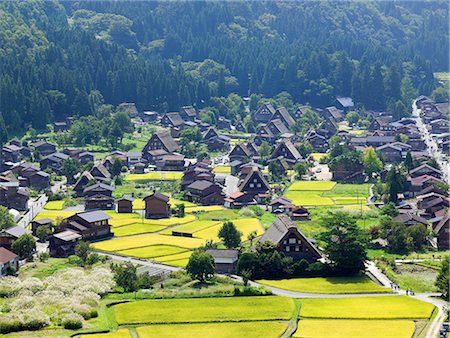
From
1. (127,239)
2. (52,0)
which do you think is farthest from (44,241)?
(52,0)

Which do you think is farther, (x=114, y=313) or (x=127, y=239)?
(x=127, y=239)

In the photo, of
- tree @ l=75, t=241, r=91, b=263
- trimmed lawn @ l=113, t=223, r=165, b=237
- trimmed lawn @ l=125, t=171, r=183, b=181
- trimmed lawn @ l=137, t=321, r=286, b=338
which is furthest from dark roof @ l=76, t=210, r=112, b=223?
trimmed lawn @ l=125, t=171, r=183, b=181

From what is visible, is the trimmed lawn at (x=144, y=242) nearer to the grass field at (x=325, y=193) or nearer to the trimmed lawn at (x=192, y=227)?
the trimmed lawn at (x=192, y=227)

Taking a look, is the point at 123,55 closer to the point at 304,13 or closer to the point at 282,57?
the point at 282,57

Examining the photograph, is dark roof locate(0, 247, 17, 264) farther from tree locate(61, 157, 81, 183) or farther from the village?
tree locate(61, 157, 81, 183)

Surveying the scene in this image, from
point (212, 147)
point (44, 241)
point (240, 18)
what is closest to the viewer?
point (44, 241)

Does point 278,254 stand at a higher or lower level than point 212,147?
higher
